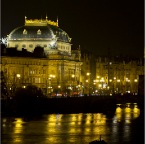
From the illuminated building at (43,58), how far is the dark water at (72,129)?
33180 mm

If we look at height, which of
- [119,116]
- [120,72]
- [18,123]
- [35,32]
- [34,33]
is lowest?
[18,123]

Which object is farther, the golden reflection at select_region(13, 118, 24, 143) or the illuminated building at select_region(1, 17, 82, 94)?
the illuminated building at select_region(1, 17, 82, 94)

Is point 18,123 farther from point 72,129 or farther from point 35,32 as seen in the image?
point 35,32

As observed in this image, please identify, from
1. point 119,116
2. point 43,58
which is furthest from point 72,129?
point 43,58

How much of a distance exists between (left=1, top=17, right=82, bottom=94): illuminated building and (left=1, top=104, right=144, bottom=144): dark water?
33.2 metres

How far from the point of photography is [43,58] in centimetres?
11681

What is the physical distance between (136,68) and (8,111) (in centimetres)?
8052

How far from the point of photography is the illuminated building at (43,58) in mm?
108438

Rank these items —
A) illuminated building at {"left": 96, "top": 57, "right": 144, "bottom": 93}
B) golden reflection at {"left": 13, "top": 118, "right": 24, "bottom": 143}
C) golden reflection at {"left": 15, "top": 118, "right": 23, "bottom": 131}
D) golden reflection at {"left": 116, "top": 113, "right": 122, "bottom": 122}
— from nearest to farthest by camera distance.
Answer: golden reflection at {"left": 13, "top": 118, "right": 24, "bottom": 143}, golden reflection at {"left": 15, "top": 118, "right": 23, "bottom": 131}, golden reflection at {"left": 116, "top": 113, "right": 122, "bottom": 122}, illuminated building at {"left": 96, "top": 57, "right": 144, "bottom": 93}

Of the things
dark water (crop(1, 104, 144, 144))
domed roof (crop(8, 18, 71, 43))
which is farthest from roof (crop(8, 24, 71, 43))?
dark water (crop(1, 104, 144, 144))

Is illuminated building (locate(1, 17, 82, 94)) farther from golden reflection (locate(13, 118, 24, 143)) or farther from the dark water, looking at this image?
golden reflection (locate(13, 118, 24, 143))

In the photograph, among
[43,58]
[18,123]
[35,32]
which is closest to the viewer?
[18,123]

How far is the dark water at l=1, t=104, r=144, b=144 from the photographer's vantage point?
52844 millimetres

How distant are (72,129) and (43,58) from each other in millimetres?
57540
